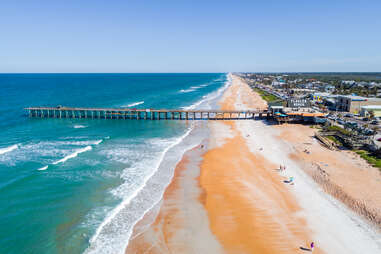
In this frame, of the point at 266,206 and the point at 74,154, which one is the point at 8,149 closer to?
the point at 74,154

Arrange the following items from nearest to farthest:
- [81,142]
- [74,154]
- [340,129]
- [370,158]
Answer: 1. [370,158]
2. [74,154]
3. [81,142]
4. [340,129]

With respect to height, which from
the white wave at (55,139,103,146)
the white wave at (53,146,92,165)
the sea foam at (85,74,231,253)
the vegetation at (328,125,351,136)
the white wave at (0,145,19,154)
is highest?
the vegetation at (328,125,351,136)

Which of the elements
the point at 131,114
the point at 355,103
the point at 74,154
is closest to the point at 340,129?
the point at 355,103

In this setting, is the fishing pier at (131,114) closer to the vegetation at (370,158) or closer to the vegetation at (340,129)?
the vegetation at (340,129)

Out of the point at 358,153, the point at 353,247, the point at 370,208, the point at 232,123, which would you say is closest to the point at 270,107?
the point at 232,123

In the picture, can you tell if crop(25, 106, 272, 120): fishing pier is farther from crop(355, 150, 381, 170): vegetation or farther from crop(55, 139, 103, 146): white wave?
crop(355, 150, 381, 170): vegetation

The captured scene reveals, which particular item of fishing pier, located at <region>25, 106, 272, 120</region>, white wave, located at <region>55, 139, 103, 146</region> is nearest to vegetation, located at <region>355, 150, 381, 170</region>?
fishing pier, located at <region>25, 106, 272, 120</region>
